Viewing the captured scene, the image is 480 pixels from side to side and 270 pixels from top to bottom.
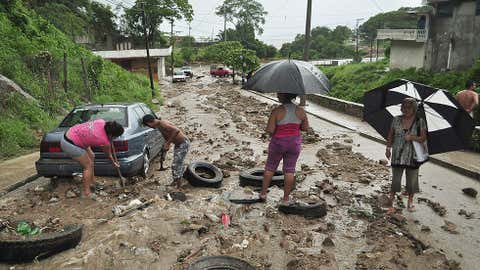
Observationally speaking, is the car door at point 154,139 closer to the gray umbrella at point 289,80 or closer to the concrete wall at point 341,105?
the gray umbrella at point 289,80

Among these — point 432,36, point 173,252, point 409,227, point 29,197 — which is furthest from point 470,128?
point 432,36

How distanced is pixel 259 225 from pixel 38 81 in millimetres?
13171

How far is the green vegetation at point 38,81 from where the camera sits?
10.9 m

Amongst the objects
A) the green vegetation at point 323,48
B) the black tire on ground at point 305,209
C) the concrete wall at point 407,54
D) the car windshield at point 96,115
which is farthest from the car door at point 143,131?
the green vegetation at point 323,48

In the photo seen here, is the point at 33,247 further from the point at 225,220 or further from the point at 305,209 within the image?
the point at 305,209

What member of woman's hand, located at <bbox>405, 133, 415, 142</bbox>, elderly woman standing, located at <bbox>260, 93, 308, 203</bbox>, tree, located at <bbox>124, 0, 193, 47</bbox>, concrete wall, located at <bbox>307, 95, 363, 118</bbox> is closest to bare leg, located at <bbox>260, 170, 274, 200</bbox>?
elderly woman standing, located at <bbox>260, 93, 308, 203</bbox>

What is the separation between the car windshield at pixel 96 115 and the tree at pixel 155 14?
53834mm

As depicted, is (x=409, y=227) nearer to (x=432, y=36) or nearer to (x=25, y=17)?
(x=25, y=17)

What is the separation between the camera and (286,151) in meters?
5.49

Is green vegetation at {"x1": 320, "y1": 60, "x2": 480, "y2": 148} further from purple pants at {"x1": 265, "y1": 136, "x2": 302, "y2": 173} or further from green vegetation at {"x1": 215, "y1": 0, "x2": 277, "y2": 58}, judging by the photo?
green vegetation at {"x1": 215, "y1": 0, "x2": 277, "y2": 58}

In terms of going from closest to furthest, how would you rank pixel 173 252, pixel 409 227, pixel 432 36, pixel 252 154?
pixel 173 252, pixel 409 227, pixel 252 154, pixel 432 36

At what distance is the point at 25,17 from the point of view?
19.1m

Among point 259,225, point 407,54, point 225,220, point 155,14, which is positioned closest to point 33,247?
point 225,220

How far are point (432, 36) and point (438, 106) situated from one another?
2957 centimetres
